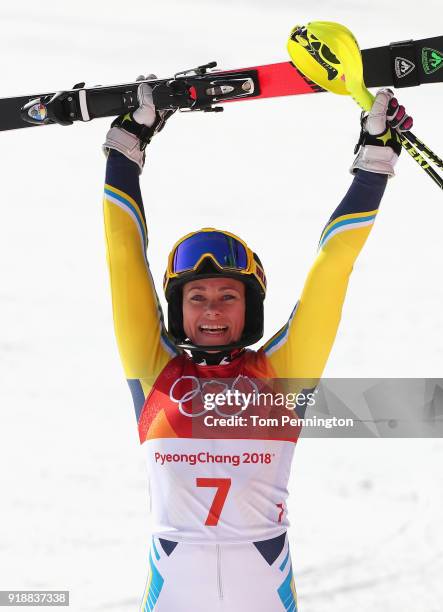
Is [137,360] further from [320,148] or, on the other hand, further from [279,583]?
[320,148]

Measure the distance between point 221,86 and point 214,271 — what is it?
2.36ft

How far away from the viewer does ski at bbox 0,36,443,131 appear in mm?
3471

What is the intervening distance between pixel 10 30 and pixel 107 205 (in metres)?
5.44

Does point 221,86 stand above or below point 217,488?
above

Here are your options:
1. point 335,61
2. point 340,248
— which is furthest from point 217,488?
point 335,61

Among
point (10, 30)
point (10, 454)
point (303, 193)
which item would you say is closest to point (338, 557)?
point (10, 454)

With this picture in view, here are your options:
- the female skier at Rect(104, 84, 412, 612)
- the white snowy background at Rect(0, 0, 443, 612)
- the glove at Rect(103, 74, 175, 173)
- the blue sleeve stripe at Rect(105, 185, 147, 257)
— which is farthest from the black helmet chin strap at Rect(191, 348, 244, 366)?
the white snowy background at Rect(0, 0, 443, 612)

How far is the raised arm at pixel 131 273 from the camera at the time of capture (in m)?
3.23

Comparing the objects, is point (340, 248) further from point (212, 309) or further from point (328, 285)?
point (212, 309)

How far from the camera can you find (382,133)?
3.17 meters

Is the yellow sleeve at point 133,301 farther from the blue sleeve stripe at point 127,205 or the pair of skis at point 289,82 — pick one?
the pair of skis at point 289,82

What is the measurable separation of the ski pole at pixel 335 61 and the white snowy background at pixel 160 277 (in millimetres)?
2273

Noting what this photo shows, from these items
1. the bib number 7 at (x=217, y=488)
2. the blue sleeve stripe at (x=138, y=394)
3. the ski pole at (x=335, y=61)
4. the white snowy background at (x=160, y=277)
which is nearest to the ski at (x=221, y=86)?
the ski pole at (x=335, y=61)

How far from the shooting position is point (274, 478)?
3127 millimetres
